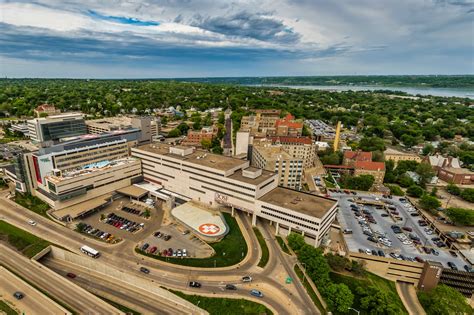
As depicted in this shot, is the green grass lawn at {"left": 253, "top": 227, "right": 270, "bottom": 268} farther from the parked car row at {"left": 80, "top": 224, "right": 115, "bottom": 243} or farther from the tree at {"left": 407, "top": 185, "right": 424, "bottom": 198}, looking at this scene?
the tree at {"left": 407, "top": 185, "right": 424, "bottom": 198}

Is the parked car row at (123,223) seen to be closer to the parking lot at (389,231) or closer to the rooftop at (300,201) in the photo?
the rooftop at (300,201)

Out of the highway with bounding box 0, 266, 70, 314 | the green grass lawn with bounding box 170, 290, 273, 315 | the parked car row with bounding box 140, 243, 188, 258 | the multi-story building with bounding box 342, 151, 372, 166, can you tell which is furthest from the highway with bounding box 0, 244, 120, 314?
the multi-story building with bounding box 342, 151, 372, 166

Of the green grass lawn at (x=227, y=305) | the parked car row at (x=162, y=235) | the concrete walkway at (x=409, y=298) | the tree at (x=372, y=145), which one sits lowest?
the concrete walkway at (x=409, y=298)

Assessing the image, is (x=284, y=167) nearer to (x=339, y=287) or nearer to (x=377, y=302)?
(x=339, y=287)

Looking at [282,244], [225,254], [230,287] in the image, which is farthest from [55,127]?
[230,287]

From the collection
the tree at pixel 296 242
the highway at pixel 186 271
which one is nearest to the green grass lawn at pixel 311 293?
the highway at pixel 186 271

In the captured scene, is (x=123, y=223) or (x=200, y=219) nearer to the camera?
(x=200, y=219)
